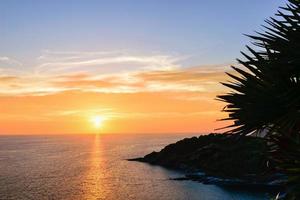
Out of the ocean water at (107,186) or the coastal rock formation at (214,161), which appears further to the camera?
the coastal rock formation at (214,161)

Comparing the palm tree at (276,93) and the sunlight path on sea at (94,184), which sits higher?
the palm tree at (276,93)

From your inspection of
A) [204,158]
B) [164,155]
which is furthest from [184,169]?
[164,155]

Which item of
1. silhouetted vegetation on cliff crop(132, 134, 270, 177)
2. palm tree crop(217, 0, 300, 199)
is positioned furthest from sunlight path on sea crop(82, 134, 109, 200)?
palm tree crop(217, 0, 300, 199)

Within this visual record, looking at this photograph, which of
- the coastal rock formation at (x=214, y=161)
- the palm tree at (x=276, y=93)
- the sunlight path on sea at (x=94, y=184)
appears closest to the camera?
the palm tree at (x=276, y=93)

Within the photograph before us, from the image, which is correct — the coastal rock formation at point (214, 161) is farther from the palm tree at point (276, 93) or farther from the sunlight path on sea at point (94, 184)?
the palm tree at point (276, 93)

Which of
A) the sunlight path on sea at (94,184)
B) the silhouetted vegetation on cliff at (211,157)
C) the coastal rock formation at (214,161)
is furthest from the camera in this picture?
the silhouetted vegetation on cliff at (211,157)

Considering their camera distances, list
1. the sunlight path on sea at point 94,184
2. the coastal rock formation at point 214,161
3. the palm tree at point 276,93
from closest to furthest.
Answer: the palm tree at point 276,93 → the sunlight path on sea at point 94,184 → the coastal rock formation at point 214,161

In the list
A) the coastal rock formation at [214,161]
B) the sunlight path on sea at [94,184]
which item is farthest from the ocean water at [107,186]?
the coastal rock formation at [214,161]

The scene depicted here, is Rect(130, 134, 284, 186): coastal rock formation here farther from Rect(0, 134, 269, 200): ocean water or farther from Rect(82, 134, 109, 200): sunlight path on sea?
Rect(82, 134, 109, 200): sunlight path on sea

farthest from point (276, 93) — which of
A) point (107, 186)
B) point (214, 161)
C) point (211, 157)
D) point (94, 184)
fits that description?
point (211, 157)

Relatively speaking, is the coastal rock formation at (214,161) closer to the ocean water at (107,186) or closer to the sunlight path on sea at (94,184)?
the ocean water at (107,186)

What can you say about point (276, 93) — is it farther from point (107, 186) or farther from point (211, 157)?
point (211, 157)

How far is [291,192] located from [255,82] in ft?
5.96

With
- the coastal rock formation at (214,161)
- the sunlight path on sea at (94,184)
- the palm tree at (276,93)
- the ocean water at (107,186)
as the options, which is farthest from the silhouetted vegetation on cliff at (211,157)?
the palm tree at (276,93)
